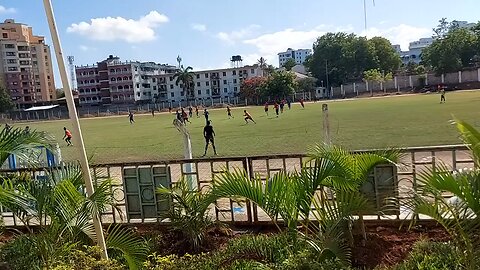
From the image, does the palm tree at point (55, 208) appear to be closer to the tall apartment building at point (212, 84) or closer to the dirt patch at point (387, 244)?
the dirt patch at point (387, 244)

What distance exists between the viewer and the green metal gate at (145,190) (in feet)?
19.7

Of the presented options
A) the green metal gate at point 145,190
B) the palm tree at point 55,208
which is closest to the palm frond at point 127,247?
the palm tree at point 55,208

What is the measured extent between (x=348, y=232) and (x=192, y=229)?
167 cm

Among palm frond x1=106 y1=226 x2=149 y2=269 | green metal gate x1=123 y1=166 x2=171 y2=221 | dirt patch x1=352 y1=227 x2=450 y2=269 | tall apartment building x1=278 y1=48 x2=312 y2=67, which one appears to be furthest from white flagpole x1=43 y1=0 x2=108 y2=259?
tall apartment building x1=278 y1=48 x2=312 y2=67

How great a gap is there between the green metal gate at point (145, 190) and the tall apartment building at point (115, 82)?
8354 centimetres

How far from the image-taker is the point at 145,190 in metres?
6.08

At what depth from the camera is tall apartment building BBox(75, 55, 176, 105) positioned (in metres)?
87.8

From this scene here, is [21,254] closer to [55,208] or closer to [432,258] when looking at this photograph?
[55,208]

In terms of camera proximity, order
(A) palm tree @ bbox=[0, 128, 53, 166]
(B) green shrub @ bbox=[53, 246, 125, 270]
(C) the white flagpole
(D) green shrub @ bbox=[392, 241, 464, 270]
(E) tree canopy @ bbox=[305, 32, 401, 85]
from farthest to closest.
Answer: (E) tree canopy @ bbox=[305, 32, 401, 85], (A) palm tree @ bbox=[0, 128, 53, 166], (C) the white flagpole, (B) green shrub @ bbox=[53, 246, 125, 270], (D) green shrub @ bbox=[392, 241, 464, 270]

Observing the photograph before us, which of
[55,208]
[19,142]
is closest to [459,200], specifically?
[55,208]

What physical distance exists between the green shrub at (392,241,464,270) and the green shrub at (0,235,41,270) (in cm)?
335

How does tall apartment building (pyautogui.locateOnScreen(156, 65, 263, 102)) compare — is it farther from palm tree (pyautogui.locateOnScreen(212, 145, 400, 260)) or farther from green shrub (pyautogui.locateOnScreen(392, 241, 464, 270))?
palm tree (pyautogui.locateOnScreen(212, 145, 400, 260))

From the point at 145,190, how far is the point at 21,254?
5.42ft

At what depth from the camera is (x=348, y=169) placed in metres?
4.10
